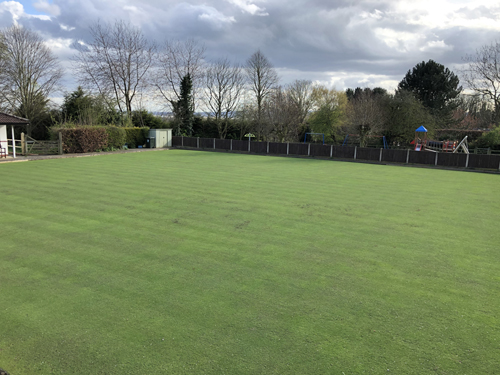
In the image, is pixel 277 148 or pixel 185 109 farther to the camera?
pixel 185 109

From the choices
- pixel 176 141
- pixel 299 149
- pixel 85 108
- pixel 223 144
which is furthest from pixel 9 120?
pixel 299 149

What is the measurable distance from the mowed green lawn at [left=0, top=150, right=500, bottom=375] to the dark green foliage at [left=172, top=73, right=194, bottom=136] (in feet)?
89.3

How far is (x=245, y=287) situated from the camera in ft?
13.5

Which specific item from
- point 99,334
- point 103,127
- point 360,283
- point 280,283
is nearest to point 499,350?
point 360,283

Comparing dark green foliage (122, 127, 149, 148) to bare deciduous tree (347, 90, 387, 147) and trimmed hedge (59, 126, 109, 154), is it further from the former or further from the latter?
bare deciduous tree (347, 90, 387, 147)

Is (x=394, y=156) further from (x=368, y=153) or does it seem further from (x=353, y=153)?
(x=353, y=153)

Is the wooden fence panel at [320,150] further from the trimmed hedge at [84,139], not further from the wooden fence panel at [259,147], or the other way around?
the trimmed hedge at [84,139]

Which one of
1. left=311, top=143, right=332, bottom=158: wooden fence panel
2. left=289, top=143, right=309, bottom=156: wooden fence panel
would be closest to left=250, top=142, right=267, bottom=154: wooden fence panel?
left=289, top=143, right=309, bottom=156: wooden fence panel

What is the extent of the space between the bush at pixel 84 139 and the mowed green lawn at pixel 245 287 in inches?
592

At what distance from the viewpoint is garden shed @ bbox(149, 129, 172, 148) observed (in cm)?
2847

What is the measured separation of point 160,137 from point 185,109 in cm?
690

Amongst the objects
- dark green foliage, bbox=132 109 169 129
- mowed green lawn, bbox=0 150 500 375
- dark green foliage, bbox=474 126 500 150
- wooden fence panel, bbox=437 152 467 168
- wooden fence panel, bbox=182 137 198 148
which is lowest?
mowed green lawn, bbox=0 150 500 375

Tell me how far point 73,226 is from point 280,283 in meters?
4.31

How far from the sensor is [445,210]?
27.6 feet
